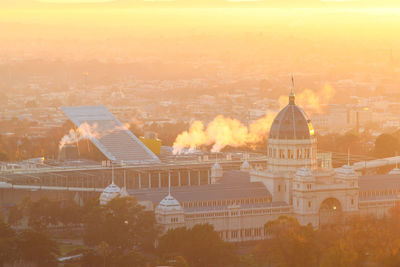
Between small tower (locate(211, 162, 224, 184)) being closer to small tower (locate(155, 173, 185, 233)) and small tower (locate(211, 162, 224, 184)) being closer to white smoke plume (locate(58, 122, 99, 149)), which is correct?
small tower (locate(155, 173, 185, 233))

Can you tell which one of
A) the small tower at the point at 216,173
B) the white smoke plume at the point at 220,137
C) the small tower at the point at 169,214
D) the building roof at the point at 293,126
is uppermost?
the building roof at the point at 293,126

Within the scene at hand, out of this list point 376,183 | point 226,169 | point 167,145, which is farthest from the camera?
point 167,145

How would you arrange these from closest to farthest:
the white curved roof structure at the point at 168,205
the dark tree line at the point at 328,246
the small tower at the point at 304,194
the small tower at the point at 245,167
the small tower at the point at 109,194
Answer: the dark tree line at the point at 328,246, the white curved roof structure at the point at 168,205, the small tower at the point at 109,194, the small tower at the point at 304,194, the small tower at the point at 245,167

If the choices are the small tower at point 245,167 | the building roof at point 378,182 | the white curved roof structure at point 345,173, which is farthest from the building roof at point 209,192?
the building roof at point 378,182

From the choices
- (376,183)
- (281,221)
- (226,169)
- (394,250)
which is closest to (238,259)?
(281,221)

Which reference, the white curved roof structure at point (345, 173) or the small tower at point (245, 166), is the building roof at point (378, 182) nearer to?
the white curved roof structure at point (345, 173)

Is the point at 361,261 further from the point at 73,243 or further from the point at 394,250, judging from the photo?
the point at 73,243

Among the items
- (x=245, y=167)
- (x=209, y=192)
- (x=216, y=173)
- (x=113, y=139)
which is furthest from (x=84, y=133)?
(x=209, y=192)
